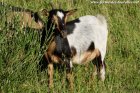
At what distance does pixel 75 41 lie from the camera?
9.10 meters

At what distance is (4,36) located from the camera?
23.9ft

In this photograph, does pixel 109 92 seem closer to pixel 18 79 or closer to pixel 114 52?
pixel 18 79

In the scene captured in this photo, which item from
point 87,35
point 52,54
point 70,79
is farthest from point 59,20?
point 70,79

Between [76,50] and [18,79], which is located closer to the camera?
[18,79]

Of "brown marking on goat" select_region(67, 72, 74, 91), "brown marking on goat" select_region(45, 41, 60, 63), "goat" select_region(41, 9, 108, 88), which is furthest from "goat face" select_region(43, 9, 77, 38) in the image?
"brown marking on goat" select_region(67, 72, 74, 91)

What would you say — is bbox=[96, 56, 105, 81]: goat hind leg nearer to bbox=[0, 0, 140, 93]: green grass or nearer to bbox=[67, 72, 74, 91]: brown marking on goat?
bbox=[0, 0, 140, 93]: green grass

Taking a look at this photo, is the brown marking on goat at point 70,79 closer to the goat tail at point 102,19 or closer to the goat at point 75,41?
the goat at point 75,41

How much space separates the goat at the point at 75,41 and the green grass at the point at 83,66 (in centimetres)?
21

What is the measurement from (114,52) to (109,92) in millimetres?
2269

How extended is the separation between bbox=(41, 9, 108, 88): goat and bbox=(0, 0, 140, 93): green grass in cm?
21

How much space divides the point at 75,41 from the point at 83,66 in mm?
618

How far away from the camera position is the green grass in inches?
287

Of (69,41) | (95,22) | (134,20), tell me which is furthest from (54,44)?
(134,20)

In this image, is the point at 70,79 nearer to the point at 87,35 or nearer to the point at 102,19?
the point at 87,35
